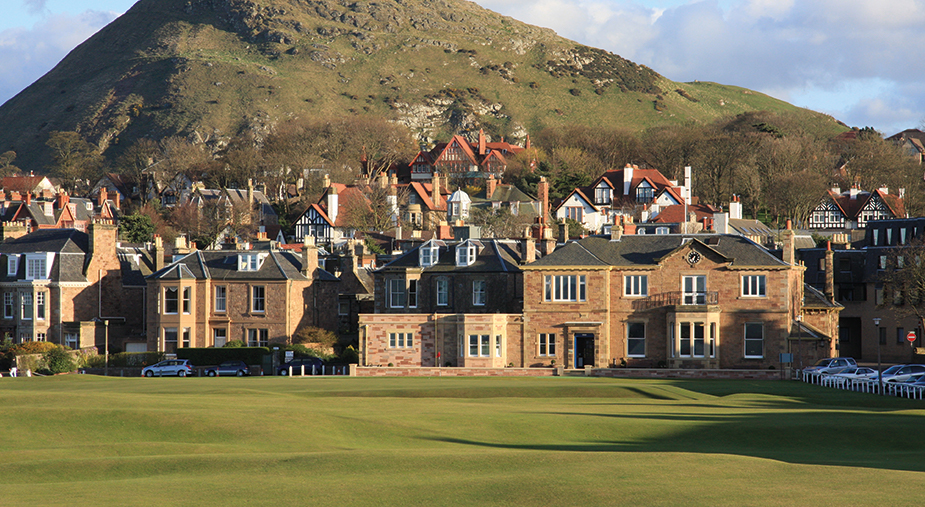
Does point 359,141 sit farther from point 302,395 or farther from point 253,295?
point 302,395

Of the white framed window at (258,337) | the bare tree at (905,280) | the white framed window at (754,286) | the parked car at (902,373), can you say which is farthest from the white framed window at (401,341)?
the bare tree at (905,280)

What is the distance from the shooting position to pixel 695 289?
199 ft

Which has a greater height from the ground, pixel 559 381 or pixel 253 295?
pixel 253 295

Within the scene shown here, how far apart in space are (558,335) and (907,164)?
9512 cm

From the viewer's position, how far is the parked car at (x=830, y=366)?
53625mm

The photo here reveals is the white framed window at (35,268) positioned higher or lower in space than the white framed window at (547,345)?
higher

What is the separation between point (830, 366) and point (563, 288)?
610 inches

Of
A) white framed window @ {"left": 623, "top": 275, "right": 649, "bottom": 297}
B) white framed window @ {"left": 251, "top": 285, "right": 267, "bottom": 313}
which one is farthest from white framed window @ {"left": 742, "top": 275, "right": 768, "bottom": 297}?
white framed window @ {"left": 251, "top": 285, "right": 267, "bottom": 313}

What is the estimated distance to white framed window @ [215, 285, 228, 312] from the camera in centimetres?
6862

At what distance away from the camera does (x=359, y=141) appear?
17062cm

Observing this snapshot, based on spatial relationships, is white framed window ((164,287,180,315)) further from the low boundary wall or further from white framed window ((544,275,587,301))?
white framed window ((544,275,587,301))

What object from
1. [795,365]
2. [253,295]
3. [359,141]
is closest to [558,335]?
[795,365]

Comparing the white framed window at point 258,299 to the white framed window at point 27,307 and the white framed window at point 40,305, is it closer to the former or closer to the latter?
the white framed window at point 40,305

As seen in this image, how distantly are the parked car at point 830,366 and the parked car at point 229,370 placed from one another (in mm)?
31539
